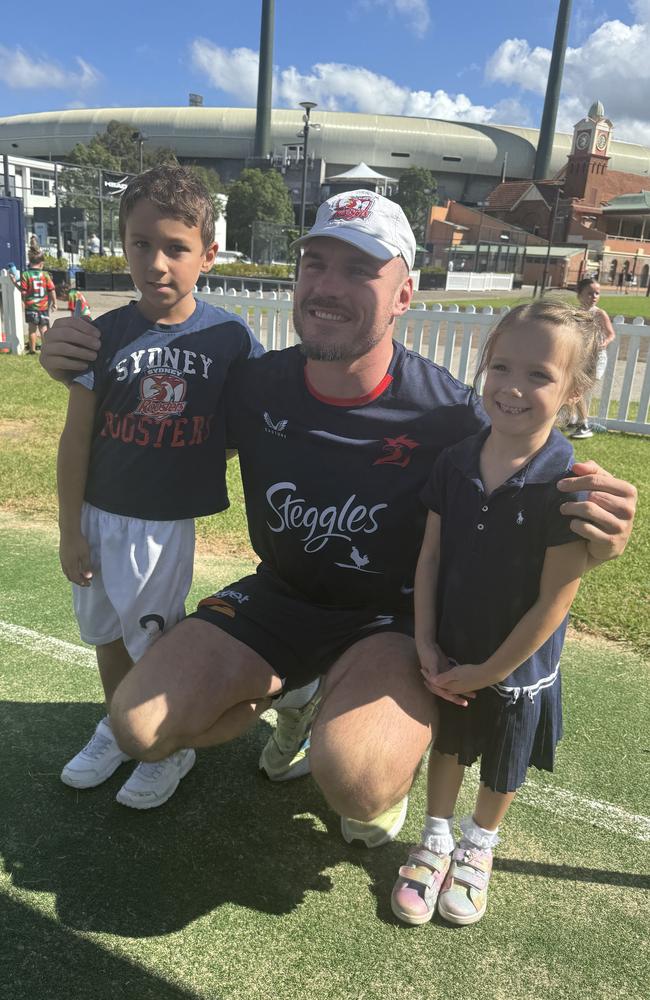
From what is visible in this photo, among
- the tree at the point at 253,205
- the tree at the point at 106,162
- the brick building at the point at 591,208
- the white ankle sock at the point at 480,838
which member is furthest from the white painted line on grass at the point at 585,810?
the brick building at the point at 591,208

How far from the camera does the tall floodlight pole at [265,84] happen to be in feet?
286

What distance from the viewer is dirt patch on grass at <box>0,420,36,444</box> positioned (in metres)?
7.46

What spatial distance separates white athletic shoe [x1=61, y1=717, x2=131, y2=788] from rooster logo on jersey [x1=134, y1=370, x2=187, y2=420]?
1.16 m

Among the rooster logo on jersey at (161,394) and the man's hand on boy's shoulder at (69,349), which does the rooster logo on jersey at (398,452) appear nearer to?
the rooster logo on jersey at (161,394)

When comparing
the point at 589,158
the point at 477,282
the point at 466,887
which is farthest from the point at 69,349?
the point at 589,158

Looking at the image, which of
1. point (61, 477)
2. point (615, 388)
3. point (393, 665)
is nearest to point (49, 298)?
point (615, 388)

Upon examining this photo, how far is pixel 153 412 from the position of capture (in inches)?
93.9

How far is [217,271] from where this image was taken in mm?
37250

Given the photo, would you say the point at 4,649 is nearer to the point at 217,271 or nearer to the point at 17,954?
the point at 17,954

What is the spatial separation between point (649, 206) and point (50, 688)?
9377 cm

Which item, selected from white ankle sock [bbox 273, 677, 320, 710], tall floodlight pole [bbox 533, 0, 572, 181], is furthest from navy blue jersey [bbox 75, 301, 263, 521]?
tall floodlight pole [bbox 533, 0, 572, 181]

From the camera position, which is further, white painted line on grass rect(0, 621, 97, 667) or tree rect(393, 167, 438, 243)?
tree rect(393, 167, 438, 243)

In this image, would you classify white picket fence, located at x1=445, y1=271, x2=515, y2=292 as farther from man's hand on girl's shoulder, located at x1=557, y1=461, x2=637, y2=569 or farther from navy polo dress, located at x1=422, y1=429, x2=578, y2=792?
man's hand on girl's shoulder, located at x1=557, y1=461, x2=637, y2=569

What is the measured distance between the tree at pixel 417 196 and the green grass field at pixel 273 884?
82.0 meters
